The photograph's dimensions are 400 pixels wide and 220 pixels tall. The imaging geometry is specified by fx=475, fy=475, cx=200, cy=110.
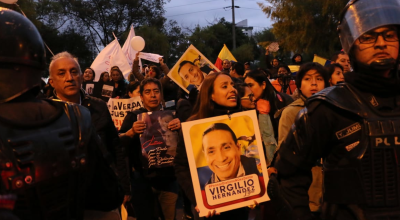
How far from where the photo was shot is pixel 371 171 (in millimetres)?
2482

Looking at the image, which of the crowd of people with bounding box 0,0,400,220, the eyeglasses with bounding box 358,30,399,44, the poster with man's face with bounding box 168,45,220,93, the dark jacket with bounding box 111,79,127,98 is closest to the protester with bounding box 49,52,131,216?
the crowd of people with bounding box 0,0,400,220

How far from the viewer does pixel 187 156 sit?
4.32m

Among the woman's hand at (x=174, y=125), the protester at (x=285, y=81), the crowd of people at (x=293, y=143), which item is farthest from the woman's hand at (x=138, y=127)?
the protester at (x=285, y=81)

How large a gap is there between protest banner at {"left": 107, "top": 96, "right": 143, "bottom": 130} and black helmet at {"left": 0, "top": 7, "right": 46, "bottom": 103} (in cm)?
552

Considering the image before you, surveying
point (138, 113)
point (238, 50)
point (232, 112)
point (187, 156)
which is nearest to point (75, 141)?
point (187, 156)

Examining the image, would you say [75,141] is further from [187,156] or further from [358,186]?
[187,156]

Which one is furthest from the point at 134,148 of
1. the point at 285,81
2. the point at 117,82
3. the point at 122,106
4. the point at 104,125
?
the point at 117,82

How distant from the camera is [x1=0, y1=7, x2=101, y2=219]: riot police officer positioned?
2086 millimetres

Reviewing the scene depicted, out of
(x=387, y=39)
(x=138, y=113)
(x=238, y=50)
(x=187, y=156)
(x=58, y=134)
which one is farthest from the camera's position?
(x=238, y=50)

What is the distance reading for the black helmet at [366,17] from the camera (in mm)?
2633

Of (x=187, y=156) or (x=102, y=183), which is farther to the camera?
(x=187, y=156)

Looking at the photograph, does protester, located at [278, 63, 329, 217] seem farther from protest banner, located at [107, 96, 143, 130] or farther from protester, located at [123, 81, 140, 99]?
protester, located at [123, 81, 140, 99]

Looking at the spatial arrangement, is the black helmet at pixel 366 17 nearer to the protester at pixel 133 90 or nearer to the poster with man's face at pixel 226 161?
the poster with man's face at pixel 226 161

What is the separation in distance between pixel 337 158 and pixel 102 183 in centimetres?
128
